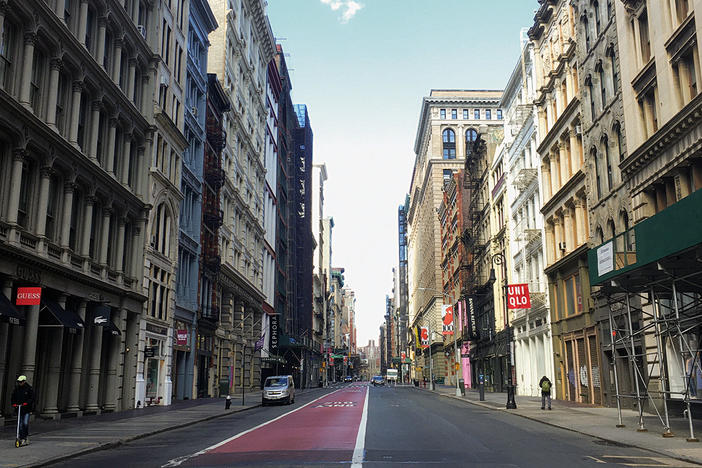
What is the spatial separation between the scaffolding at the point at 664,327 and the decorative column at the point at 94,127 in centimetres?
2235

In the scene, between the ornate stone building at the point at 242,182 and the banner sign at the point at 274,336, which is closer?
the ornate stone building at the point at 242,182

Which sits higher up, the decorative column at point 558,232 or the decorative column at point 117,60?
the decorative column at point 117,60

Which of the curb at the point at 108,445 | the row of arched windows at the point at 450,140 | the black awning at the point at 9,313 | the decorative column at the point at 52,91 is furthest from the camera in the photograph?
the row of arched windows at the point at 450,140

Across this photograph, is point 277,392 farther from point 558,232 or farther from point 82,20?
point 82,20

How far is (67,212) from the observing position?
27.8 metres

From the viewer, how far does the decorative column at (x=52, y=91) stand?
85.1ft

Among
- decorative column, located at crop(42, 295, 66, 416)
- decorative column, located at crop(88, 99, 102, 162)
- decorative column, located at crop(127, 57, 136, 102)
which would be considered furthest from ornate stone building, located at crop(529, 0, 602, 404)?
decorative column, located at crop(42, 295, 66, 416)

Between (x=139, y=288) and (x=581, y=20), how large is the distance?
29.2m

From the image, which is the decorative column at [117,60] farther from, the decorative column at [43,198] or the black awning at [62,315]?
the black awning at [62,315]

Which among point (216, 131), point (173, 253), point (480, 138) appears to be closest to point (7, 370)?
point (173, 253)

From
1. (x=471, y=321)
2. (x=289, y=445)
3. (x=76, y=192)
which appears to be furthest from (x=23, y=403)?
(x=471, y=321)

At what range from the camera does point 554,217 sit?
4481cm

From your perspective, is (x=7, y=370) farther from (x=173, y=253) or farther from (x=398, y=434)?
(x=173, y=253)

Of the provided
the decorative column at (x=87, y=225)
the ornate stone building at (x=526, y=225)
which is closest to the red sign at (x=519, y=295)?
the ornate stone building at (x=526, y=225)
